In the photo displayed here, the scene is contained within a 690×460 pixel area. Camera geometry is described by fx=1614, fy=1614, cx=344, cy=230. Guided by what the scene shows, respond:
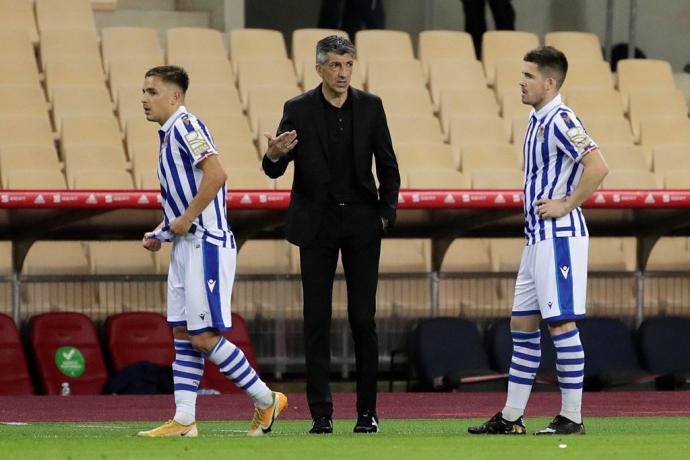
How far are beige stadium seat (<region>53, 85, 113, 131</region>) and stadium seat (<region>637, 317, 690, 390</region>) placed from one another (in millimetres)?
5049

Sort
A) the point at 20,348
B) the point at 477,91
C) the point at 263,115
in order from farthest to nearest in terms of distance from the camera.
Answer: the point at 477,91
the point at 263,115
the point at 20,348

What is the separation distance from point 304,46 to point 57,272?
13.2 feet

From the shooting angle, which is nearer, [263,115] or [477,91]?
[263,115]

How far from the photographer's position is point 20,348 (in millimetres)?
12883

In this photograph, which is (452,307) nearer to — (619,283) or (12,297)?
(619,283)

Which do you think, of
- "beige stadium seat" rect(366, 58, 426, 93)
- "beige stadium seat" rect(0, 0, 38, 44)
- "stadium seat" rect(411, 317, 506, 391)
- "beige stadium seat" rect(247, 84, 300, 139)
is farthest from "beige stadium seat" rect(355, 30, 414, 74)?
"stadium seat" rect(411, 317, 506, 391)

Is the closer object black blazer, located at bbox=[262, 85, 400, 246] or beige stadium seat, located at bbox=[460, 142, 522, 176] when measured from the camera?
black blazer, located at bbox=[262, 85, 400, 246]

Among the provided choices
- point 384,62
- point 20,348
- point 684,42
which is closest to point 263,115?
point 384,62

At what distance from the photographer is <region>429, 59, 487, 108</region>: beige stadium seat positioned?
1631cm

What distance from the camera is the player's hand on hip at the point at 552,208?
7.90 meters

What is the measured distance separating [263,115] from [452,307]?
2.64 m

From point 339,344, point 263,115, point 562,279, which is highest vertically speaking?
point 263,115

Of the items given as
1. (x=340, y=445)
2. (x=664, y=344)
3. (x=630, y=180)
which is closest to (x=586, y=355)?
(x=664, y=344)

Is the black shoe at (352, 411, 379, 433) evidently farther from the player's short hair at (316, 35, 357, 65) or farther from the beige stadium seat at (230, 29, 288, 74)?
the beige stadium seat at (230, 29, 288, 74)
